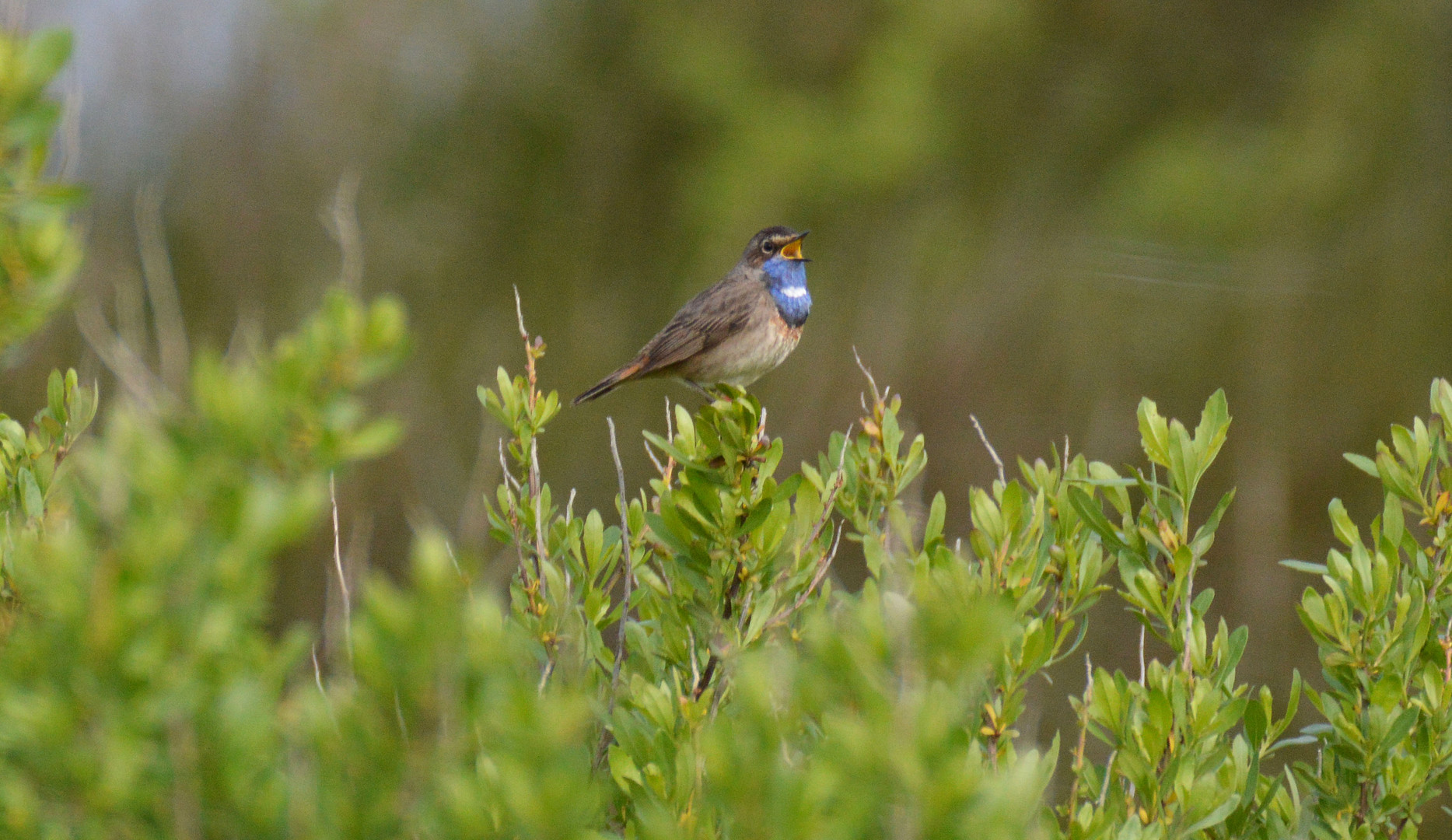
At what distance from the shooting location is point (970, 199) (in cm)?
1366

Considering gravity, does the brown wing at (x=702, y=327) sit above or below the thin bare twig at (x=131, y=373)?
below

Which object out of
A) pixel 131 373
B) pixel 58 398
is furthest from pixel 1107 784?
pixel 58 398

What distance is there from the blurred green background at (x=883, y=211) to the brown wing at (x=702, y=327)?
306cm

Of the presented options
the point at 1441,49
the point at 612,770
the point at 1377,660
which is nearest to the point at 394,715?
the point at 612,770

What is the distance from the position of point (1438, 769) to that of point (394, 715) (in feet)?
6.81

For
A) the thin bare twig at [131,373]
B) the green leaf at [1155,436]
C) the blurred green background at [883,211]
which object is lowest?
the blurred green background at [883,211]

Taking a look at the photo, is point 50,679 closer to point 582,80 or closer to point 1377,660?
point 1377,660

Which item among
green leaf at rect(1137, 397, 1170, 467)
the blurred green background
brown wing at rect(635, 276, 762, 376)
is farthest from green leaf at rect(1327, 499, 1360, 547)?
the blurred green background

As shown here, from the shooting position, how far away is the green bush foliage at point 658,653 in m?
1.51

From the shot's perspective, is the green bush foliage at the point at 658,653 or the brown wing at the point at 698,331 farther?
the brown wing at the point at 698,331

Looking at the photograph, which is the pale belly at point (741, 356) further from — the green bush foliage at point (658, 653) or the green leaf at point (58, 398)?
the green leaf at point (58, 398)

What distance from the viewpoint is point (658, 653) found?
2.88 m

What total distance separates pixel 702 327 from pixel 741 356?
22cm

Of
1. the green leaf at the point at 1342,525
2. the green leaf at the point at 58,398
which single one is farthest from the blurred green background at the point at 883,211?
the green leaf at the point at 1342,525
